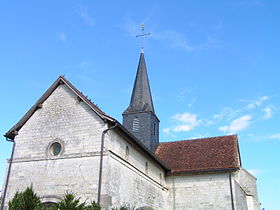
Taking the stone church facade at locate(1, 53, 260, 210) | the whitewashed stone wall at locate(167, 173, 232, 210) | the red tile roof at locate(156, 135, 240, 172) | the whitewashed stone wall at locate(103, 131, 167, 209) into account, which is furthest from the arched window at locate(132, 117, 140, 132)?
the whitewashed stone wall at locate(167, 173, 232, 210)

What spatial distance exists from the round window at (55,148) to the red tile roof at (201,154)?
378 inches

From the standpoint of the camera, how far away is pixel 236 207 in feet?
65.1

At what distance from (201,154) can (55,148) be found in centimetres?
1177

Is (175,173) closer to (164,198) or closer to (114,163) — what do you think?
(164,198)

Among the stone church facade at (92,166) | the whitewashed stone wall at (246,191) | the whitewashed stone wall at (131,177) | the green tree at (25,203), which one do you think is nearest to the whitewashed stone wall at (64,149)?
the stone church facade at (92,166)

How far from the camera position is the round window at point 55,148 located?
1496 centimetres

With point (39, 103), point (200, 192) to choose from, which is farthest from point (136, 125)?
point (39, 103)

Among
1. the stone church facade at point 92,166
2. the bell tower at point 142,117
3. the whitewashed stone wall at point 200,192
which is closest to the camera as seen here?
the stone church facade at point 92,166

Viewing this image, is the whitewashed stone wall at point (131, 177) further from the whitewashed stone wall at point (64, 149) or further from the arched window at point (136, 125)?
the arched window at point (136, 125)

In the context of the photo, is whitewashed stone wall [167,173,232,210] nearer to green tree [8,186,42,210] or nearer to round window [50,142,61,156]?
round window [50,142,61,156]

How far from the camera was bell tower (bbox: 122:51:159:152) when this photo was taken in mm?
23966

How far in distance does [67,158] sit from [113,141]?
2.20m

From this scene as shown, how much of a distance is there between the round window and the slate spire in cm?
1035

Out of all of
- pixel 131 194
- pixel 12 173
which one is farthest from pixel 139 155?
pixel 12 173
